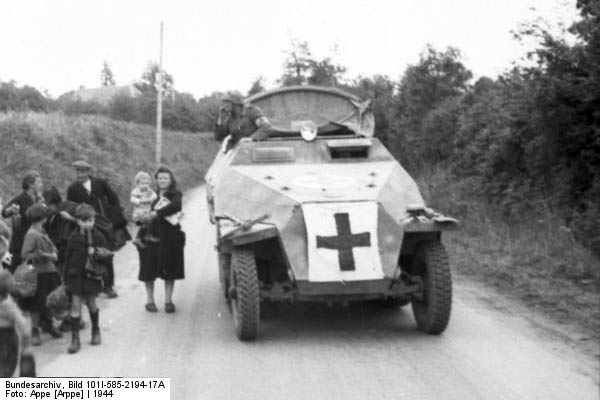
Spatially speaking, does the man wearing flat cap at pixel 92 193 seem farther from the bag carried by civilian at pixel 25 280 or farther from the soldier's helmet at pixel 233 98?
the bag carried by civilian at pixel 25 280

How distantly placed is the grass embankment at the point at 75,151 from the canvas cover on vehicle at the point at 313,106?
5284 mm

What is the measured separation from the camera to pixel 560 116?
12.4 meters

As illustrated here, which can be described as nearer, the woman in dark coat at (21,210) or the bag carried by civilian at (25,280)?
the bag carried by civilian at (25,280)

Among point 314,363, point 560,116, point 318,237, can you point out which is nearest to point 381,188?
point 318,237

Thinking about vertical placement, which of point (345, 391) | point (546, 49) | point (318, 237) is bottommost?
point (345, 391)

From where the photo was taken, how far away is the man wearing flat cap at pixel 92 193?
985 centimetres

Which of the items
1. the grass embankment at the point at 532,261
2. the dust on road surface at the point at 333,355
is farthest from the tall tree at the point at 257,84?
the dust on road surface at the point at 333,355

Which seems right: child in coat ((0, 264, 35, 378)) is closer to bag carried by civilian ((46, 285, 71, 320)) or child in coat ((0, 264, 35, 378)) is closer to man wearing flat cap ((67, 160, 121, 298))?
bag carried by civilian ((46, 285, 71, 320))

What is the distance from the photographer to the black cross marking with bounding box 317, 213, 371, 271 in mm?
7742

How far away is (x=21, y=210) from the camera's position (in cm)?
869

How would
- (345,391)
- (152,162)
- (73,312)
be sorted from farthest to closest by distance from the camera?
(152,162) < (73,312) < (345,391)

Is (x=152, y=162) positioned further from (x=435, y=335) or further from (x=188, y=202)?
(x=435, y=335)

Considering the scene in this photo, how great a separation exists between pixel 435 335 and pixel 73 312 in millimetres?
3317
